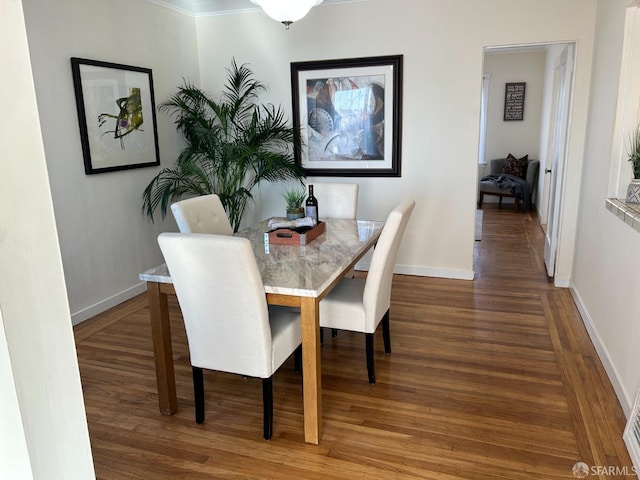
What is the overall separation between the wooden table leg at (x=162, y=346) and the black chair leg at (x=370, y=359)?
1.02 m

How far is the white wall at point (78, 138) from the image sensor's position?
3.34 metres

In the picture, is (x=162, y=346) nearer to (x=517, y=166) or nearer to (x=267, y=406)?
(x=267, y=406)

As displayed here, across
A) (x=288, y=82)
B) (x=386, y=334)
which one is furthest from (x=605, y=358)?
(x=288, y=82)

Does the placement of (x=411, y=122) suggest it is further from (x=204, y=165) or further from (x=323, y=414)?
(x=323, y=414)

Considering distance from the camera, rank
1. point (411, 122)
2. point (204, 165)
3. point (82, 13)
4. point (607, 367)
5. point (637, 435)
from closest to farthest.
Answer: point (637, 435) → point (607, 367) → point (82, 13) → point (411, 122) → point (204, 165)

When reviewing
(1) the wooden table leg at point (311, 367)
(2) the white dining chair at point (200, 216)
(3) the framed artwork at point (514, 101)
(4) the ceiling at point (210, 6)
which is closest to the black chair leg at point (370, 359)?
(1) the wooden table leg at point (311, 367)

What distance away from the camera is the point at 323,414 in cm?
243

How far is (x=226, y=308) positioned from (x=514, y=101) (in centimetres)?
763

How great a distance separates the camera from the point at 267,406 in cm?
223

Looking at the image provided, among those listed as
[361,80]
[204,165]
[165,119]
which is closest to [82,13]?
[165,119]

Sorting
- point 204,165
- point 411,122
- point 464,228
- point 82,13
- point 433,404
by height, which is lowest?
point 433,404

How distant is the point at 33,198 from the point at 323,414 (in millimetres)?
1908

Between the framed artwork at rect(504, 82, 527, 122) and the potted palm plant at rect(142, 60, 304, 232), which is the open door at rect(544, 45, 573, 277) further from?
the framed artwork at rect(504, 82, 527, 122)

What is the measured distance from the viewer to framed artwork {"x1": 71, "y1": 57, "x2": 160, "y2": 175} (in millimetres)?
3576
